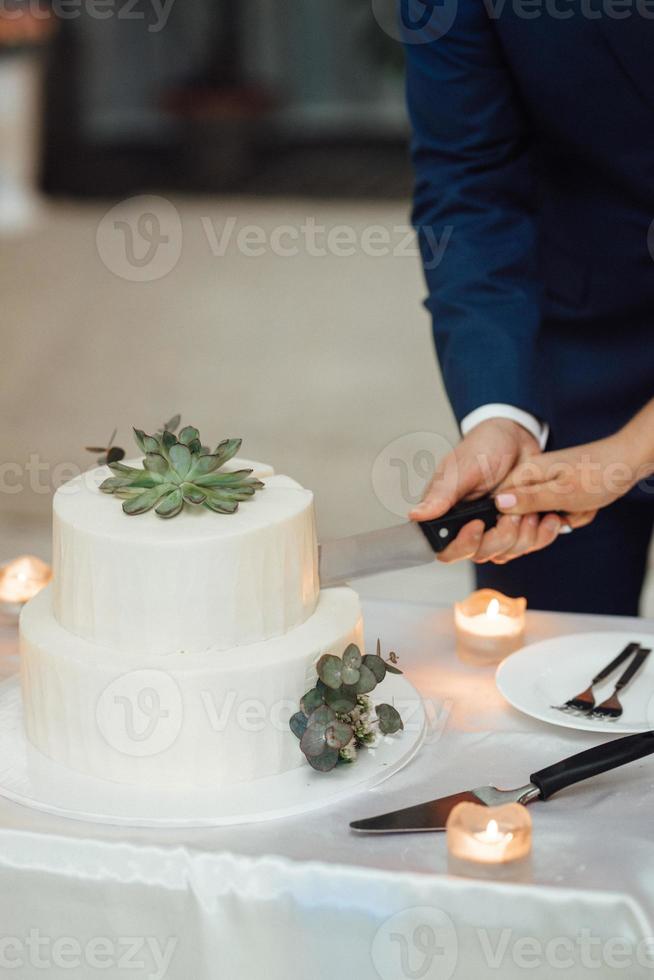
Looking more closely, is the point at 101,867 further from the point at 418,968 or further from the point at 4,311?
the point at 4,311

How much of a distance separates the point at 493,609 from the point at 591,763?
33 cm

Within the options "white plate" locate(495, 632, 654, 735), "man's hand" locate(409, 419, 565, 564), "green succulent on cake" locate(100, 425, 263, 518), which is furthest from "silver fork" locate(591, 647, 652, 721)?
"green succulent on cake" locate(100, 425, 263, 518)

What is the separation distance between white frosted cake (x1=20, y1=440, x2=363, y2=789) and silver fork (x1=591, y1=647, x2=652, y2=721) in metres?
0.28

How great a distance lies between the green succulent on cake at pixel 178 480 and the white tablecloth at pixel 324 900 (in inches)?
11.4

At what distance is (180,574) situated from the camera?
1.12m

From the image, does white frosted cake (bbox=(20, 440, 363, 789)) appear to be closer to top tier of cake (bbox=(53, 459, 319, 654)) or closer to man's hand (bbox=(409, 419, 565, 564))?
top tier of cake (bbox=(53, 459, 319, 654))

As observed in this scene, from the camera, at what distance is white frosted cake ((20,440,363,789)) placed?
3.69ft

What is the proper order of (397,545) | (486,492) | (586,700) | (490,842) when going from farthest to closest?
1. (486,492)
2. (397,545)
3. (586,700)
4. (490,842)

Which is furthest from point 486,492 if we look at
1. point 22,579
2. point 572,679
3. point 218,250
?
point 218,250

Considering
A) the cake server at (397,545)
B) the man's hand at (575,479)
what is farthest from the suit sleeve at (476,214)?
the cake server at (397,545)

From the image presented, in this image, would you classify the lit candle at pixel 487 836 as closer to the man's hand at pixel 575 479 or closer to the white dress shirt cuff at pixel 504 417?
the man's hand at pixel 575 479

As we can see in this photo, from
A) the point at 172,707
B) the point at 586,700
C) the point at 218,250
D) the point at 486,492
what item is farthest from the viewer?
the point at 218,250

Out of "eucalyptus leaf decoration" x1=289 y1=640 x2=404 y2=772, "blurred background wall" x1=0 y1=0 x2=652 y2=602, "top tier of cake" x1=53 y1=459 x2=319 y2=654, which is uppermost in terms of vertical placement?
"top tier of cake" x1=53 y1=459 x2=319 y2=654

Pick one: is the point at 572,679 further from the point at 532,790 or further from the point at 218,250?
the point at 218,250
